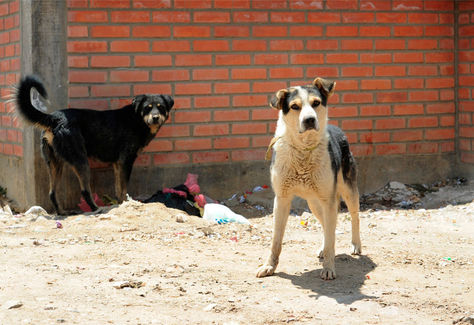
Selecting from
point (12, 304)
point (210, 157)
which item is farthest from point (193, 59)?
point (12, 304)

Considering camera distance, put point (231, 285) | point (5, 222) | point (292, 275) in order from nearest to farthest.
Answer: point (231, 285) < point (292, 275) < point (5, 222)

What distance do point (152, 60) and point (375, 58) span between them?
2.71 metres

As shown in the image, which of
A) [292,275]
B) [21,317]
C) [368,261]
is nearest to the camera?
[21,317]

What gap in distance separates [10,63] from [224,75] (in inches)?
94.9

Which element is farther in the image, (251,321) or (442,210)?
(442,210)

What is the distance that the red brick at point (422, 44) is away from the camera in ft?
28.1

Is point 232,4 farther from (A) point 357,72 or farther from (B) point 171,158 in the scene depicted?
(B) point 171,158

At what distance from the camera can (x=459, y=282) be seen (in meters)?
4.95

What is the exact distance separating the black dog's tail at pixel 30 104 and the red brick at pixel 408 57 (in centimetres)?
416

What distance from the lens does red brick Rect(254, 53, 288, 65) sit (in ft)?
26.1

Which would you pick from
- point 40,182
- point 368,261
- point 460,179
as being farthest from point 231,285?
point 460,179

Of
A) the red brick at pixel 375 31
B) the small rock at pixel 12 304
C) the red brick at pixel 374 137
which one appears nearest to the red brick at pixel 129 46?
the red brick at pixel 375 31

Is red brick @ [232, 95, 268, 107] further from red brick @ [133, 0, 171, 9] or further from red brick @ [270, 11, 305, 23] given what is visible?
red brick @ [133, 0, 171, 9]

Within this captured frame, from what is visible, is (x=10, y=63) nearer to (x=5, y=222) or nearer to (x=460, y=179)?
(x=5, y=222)
